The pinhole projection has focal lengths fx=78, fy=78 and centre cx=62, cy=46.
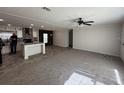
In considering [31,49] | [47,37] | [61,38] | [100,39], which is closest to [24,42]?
[31,49]

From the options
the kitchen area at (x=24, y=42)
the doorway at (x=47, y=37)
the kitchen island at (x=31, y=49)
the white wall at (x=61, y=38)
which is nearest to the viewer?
the kitchen island at (x=31, y=49)

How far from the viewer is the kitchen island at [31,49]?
4.50 m

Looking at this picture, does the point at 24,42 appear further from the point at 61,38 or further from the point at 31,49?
the point at 61,38

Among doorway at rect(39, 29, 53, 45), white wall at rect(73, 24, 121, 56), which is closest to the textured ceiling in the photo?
white wall at rect(73, 24, 121, 56)

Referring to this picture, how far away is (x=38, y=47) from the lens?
574 centimetres

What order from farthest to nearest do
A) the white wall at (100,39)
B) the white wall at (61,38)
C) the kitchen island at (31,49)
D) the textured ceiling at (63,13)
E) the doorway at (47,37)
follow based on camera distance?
the doorway at (47,37), the white wall at (61,38), the white wall at (100,39), the kitchen island at (31,49), the textured ceiling at (63,13)

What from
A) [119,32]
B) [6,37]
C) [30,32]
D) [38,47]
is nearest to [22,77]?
[38,47]

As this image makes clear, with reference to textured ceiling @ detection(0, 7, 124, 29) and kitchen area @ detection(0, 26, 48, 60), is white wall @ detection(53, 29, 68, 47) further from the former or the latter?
textured ceiling @ detection(0, 7, 124, 29)

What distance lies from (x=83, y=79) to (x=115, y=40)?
15.1ft

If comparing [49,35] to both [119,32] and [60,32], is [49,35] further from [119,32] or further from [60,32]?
[119,32]

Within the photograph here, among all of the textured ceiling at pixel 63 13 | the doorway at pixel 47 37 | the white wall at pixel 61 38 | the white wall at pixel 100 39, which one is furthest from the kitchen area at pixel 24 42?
the white wall at pixel 100 39

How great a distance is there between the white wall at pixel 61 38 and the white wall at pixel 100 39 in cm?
144

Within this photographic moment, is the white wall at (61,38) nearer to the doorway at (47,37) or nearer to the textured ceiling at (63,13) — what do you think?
the doorway at (47,37)
